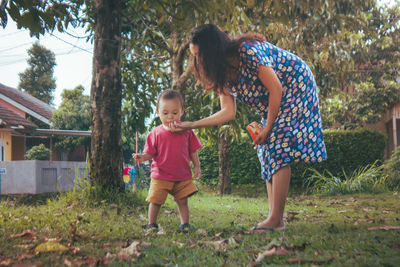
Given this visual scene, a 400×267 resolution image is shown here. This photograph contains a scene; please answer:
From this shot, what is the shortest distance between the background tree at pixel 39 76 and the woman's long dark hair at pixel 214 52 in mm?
30514

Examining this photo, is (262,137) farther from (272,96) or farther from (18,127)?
(18,127)

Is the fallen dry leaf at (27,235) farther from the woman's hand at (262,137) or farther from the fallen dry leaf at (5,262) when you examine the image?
the woman's hand at (262,137)

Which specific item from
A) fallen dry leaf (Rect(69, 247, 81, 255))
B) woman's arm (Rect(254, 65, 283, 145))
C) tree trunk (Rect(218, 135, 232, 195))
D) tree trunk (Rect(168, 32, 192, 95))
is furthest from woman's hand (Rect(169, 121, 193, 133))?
tree trunk (Rect(218, 135, 232, 195))

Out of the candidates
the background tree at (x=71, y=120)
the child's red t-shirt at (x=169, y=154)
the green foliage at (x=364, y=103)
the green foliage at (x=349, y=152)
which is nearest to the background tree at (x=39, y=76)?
the background tree at (x=71, y=120)

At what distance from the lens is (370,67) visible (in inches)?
655

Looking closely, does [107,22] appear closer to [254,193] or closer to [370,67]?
[254,193]

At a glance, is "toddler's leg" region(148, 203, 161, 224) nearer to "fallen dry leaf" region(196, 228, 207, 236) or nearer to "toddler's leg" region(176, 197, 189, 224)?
"toddler's leg" region(176, 197, 189, 224)

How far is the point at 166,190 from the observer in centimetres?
330

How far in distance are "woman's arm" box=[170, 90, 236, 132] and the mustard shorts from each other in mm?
540

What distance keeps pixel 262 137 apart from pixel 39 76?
105ft

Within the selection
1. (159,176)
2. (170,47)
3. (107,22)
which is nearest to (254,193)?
(170,47)

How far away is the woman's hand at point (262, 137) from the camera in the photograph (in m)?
2.92

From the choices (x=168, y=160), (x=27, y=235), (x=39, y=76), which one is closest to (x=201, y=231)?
(x=168, y=160)

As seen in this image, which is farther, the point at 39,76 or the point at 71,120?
the point at 39,76
